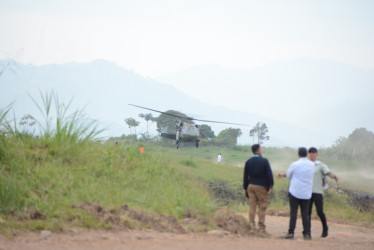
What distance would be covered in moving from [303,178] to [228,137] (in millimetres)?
93520

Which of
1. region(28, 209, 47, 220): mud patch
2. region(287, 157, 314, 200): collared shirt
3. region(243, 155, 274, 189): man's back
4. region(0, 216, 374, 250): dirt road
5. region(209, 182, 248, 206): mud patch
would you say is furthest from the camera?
region(209, 182, 248, 206): mud patch

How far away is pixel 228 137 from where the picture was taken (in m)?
106

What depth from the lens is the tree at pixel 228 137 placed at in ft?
339

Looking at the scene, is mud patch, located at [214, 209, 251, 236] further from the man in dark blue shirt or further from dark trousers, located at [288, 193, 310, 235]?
dark trousers, located at [288, 193, 310, 235]

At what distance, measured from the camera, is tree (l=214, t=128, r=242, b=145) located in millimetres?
103381

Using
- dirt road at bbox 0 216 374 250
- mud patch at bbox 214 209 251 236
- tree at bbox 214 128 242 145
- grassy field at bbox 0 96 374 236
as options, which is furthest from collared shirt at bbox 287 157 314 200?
tree at bbox 214 128 242 145

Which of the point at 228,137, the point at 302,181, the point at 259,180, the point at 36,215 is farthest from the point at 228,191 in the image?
the point at 228,137

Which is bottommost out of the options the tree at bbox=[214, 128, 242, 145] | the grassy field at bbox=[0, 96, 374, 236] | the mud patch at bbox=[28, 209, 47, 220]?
the mud patch at bbox=[28, 209, 47, 220]

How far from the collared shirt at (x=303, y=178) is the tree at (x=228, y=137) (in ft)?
295

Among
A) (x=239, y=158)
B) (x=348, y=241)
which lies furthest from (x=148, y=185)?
(x=239, y=158)

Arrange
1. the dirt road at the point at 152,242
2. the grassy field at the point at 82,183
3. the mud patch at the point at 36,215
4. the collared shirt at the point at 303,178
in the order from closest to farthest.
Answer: the dirt road at the point at 152,242 → the mud patch at the point at 36,215 → the grassy field at the point at 82,183 → the collared shirt at the point at 303,178

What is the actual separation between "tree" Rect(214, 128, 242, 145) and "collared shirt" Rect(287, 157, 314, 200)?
295ft

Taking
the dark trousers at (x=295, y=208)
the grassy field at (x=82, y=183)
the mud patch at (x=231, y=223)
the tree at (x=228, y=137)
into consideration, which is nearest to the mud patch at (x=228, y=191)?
the grassy field at (x=82, y=183)

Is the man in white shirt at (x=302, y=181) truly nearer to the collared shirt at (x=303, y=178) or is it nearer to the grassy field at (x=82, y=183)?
the collared shirt at (x=303, y=178)
